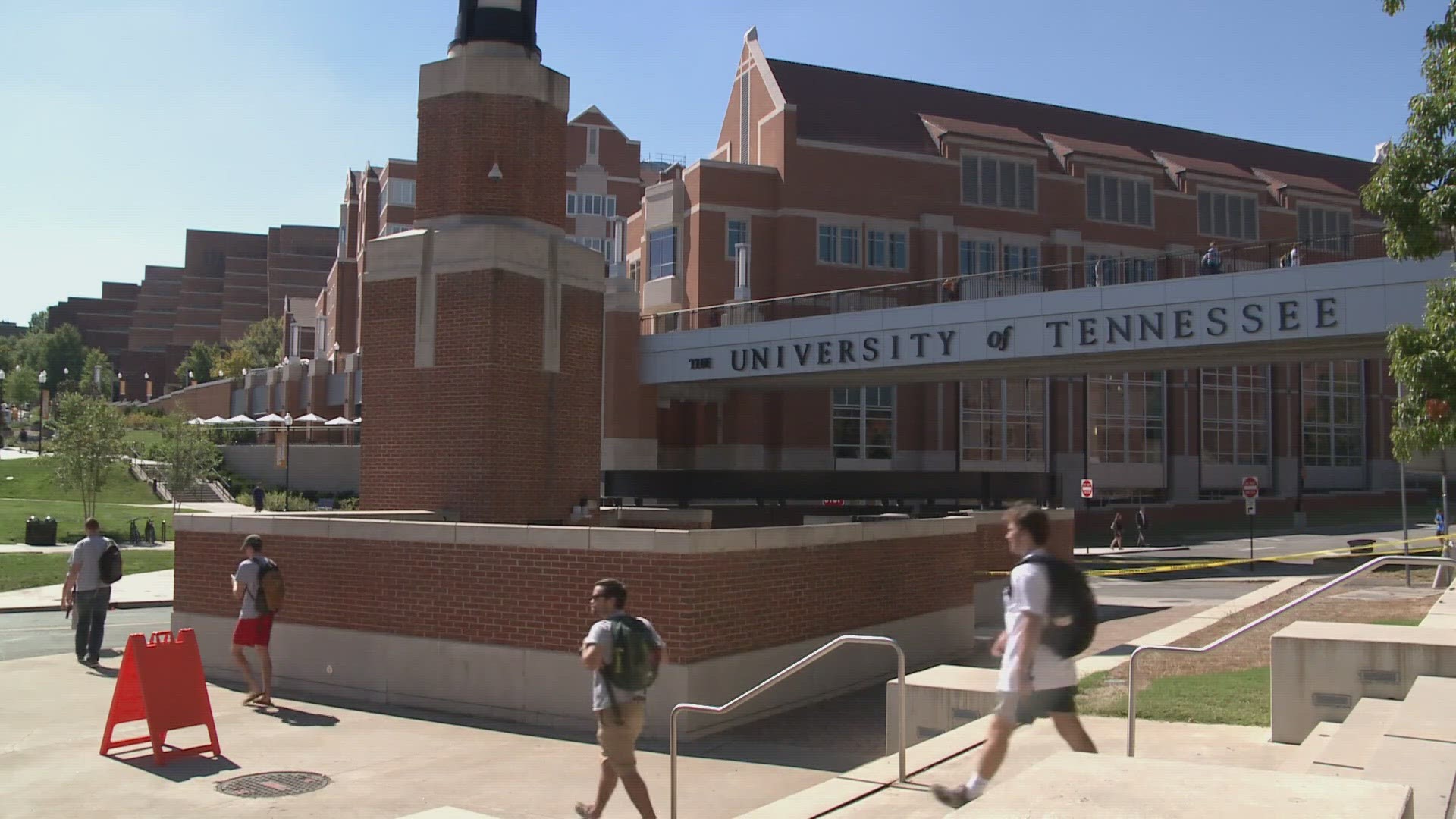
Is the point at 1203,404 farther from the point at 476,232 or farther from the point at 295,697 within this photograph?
the point at 295,697

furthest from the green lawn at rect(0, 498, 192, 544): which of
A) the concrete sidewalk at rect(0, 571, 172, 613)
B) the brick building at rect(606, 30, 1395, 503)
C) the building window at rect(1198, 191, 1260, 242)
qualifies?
the building window at rect(1198, 191, 1260, 242)

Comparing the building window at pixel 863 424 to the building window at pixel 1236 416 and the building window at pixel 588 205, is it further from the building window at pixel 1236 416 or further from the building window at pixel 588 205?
the building window at pixel 588 205

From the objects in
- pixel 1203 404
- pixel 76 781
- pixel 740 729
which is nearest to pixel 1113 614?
pixel 740 729

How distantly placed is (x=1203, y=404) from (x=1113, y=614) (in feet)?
138

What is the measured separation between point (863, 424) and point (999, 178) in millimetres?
13478

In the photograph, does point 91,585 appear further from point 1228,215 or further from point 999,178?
point 1228,215

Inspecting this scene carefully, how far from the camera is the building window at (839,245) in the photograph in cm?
4766

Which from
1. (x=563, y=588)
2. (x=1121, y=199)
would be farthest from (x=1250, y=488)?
(x=563, y=588)

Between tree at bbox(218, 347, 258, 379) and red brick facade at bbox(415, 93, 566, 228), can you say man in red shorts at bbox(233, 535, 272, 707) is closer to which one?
red brick facade at bbox(415, 93, 566, 228)

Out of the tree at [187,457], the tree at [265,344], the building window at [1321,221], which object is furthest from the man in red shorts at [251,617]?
the tree at [265,344]

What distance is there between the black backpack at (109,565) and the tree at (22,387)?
121377 millimetres

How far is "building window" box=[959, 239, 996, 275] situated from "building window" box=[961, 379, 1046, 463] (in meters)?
5.10

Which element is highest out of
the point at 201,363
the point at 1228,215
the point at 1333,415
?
the point at 1228,215

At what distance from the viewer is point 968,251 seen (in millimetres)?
50625
